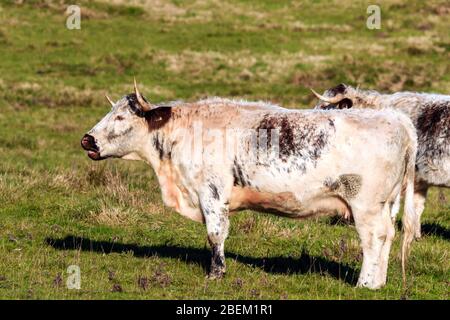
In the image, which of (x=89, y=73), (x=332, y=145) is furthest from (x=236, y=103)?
(x=89, y=73)

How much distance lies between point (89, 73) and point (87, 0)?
1053cm

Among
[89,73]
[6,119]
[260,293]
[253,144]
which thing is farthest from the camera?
[89,73]

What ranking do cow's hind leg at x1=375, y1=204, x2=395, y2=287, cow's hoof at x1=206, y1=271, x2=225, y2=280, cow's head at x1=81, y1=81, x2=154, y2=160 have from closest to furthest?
cow's hind leg at x1=375, y1=204, x2=395, y2=287, cow's hoof at x1=206, y1=271, x2=225, y2=280, cow's head at x1=81, y1=81, x2=154, y2=160

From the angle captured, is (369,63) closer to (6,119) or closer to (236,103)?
(6,119)

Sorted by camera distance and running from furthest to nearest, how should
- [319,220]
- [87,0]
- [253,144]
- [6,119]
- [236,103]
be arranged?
[87,0] → [6,119] → [319,220] → [236,103] → [253,144]

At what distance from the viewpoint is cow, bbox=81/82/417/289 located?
31.0 ft

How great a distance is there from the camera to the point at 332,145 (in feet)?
31.1

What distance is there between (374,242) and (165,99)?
22.9m

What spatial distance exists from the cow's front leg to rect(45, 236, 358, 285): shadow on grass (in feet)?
1.23

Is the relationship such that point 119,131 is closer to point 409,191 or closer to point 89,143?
point 89,143

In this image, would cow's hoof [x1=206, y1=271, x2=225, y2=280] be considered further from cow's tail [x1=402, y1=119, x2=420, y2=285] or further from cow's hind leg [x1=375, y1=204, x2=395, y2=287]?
cow's tail [x1=402, y1=119, x2=420, y2=285]

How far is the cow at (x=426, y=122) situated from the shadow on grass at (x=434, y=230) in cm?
65

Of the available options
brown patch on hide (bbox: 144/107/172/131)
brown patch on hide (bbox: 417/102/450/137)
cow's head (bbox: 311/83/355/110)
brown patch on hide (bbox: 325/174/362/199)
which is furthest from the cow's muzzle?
brown patch on hide (bbox: 417/102/450/137)

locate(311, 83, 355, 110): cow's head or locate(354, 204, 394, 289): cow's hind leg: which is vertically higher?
locate(311, 83, 355, 110): cow's head
